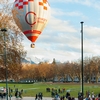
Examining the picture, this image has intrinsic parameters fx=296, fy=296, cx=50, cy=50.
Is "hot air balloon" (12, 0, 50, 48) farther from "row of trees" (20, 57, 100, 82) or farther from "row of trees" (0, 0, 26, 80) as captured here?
"row of trees" (20, 57, 100, 82)

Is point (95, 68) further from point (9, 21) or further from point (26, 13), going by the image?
point (9, 21)

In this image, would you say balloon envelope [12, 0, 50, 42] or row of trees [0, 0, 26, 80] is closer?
row of trees [0, 0, 26, 80]

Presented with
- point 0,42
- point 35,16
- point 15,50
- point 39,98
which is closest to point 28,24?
point 35,16

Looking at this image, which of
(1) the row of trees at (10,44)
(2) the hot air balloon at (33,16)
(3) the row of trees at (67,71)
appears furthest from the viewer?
(3) the row of trees at (67,71)

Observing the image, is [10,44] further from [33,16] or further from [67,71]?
[67,71]

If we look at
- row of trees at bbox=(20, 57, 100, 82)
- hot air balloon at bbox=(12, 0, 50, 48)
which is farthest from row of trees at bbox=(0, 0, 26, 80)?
row of trees at bbox=(20, 57, 100, 82)

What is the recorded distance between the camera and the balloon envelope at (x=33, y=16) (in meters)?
37.7

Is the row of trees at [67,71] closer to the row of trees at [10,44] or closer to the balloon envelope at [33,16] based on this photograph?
the balloon envelope at [33,16]

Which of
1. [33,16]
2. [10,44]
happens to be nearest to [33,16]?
[33,16]

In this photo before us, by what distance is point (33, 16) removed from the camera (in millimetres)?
38156

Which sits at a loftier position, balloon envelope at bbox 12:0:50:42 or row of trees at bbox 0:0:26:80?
balloon envelope at bbox 12:0:50:42

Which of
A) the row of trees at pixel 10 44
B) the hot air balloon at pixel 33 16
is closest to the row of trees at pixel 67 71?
the hot air balloon at pixel 33 16

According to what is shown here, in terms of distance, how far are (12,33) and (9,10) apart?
2.60 metres

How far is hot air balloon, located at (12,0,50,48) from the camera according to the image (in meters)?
37.7
